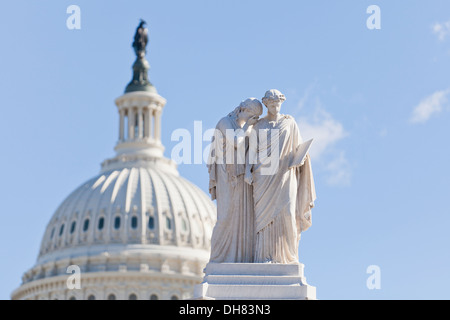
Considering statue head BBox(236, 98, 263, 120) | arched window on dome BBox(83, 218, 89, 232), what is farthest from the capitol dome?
statue head BBox(236, 98, 263, 120)

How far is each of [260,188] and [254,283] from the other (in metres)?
1.57

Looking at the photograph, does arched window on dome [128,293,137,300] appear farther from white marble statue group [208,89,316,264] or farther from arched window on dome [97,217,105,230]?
white marble statue group [208,89,316,264]

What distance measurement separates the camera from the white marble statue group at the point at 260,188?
1994cm

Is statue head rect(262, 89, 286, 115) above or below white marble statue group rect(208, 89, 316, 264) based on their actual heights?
above

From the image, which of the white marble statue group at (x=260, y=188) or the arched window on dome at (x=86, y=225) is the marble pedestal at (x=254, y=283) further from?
the arched window on dome at (x=86, y=225)

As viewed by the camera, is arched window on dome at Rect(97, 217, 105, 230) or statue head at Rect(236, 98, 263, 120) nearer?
statue head at Rect(236, 98, 263, 120)

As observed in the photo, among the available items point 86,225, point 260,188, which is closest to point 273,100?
point 260,188

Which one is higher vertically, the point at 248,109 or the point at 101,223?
the point at 101,223

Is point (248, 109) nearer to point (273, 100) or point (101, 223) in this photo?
point (273, 100)

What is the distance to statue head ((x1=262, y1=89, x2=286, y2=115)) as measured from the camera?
20.6 metres

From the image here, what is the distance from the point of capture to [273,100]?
20594 millimetres

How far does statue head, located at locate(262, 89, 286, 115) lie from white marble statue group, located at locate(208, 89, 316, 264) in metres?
0.01

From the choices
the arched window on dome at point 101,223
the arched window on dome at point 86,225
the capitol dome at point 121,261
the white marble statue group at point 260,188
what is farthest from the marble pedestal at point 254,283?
the arched window on dome at point 86,225

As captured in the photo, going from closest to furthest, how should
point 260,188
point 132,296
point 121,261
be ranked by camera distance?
point 260,188 → point 132,296 → point 121,261
